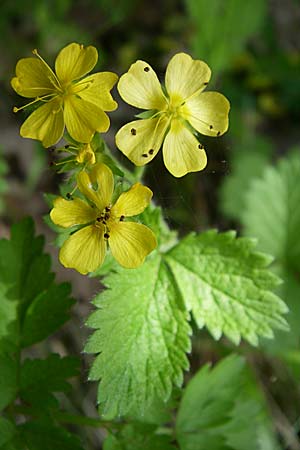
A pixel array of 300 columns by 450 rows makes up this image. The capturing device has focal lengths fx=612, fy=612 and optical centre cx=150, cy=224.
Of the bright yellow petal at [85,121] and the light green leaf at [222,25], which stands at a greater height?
the light green leaf at [222,25]

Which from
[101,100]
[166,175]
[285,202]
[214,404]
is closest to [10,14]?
[166,175]

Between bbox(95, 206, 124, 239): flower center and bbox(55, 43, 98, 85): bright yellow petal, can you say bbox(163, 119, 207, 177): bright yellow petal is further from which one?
bbox(55, 43, 98, 85): bright yellow petal

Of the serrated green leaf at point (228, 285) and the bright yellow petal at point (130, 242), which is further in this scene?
the serrated green leaf at point (228, 285)

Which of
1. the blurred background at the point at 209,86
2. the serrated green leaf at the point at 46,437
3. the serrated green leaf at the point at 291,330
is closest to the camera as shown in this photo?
the serrated green leaf at the point at 46,437

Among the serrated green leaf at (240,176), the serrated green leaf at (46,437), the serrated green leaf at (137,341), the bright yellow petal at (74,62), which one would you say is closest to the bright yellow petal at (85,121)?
the bright yellow petal at (74,62)

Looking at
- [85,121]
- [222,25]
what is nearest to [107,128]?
[85,121]

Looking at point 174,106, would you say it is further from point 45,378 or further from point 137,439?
point 137,439

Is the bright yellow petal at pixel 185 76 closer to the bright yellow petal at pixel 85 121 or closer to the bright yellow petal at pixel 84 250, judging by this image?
the bright yellow petal at pixel 85 121
